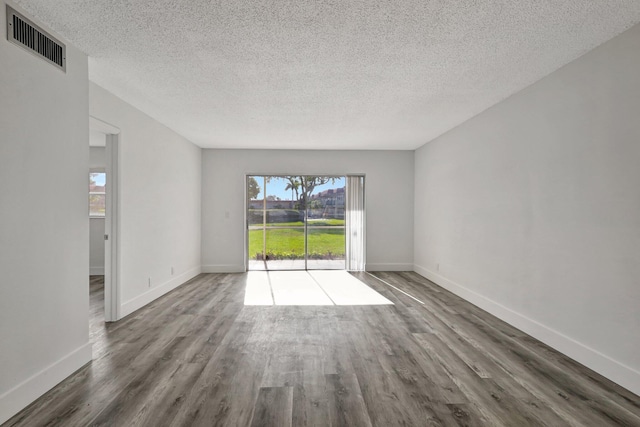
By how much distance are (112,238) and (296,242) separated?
466 centimetres

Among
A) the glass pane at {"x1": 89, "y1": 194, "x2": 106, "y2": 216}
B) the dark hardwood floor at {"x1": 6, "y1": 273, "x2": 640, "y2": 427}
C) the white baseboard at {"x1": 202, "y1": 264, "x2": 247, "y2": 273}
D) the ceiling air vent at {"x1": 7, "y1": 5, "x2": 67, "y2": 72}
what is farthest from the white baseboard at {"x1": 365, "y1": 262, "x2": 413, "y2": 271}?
the ceiling air vent at {"x1": 7, "y1": 5, "x2": 67, "y2": 72}

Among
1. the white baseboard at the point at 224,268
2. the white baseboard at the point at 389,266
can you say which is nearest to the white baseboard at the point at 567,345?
the white baseboard at the point at 389,266

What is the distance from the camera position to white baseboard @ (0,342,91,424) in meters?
2.08

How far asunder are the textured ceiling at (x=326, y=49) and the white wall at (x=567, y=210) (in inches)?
12.8

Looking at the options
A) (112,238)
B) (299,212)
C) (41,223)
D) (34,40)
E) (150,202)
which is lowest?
(112,238)

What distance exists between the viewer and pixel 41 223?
7.96 feet

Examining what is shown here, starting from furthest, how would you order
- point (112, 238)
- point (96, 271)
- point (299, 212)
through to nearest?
point (299, 212) → point (96, 271) → point (112, 238)

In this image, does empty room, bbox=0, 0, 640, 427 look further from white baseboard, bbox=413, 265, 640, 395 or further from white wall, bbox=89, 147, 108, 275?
white wall, bbox=89, 147, 108, 275

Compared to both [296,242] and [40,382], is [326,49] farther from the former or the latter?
[296,242]

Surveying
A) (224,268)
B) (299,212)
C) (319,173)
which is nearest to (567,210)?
(319,173)

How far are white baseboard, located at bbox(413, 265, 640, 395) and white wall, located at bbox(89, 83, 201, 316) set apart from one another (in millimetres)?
4392

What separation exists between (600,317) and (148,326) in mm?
4190

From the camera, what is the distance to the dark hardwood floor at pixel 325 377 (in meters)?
2.11

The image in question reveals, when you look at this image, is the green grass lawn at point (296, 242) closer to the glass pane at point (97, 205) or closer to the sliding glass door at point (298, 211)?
the sliding glass door at point (298, 211)
